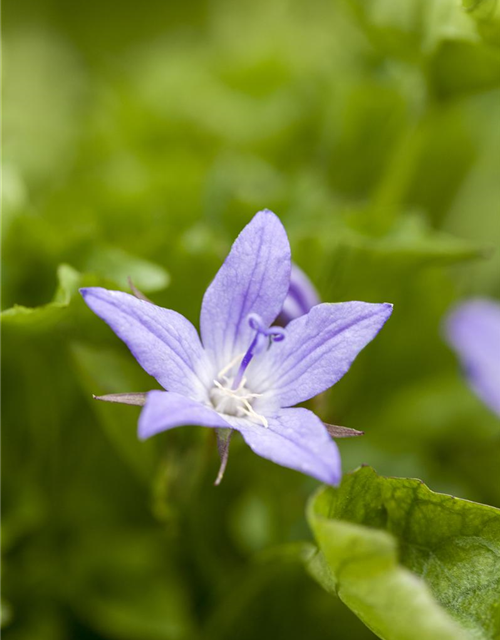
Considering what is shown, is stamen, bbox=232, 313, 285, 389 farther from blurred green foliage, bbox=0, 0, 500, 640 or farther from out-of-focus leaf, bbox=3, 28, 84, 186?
out-of-focus leaf, bbox=3, 28, 84, 186

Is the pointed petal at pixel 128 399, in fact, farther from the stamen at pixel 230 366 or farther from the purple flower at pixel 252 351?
the stamen at pixel 230 366

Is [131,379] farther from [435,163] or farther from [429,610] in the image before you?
[435,163]

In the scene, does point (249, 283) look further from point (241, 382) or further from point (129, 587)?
point (129, 587)

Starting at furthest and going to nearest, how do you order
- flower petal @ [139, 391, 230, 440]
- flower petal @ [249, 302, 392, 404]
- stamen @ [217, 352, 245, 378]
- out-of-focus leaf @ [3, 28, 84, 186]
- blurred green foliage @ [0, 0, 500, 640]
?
out-of-focus leaf @ [3, 28, 84, 186]
blurred green foliage @ [0, 0, 500, 640]
stamen @ [217, 352, 245, 378]
flower petal @ [249, 302, 392, 404]
flower petal @ [139, 391, 230, 440]

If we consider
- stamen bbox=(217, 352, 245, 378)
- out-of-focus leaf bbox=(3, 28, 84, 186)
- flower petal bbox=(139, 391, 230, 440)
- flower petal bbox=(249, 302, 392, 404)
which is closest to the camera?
flower petal bbox=(139, 391, 230, 440)

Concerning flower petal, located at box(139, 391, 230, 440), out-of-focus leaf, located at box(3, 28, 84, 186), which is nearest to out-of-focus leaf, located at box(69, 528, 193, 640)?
flower petal, located at box(139, 391, 230, 440)

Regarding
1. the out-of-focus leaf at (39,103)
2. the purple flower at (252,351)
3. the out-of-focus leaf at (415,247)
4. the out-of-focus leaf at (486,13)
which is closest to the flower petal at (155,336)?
the purple flower at (252,351)

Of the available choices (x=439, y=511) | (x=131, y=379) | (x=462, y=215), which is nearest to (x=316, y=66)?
(x=462, y=215)
